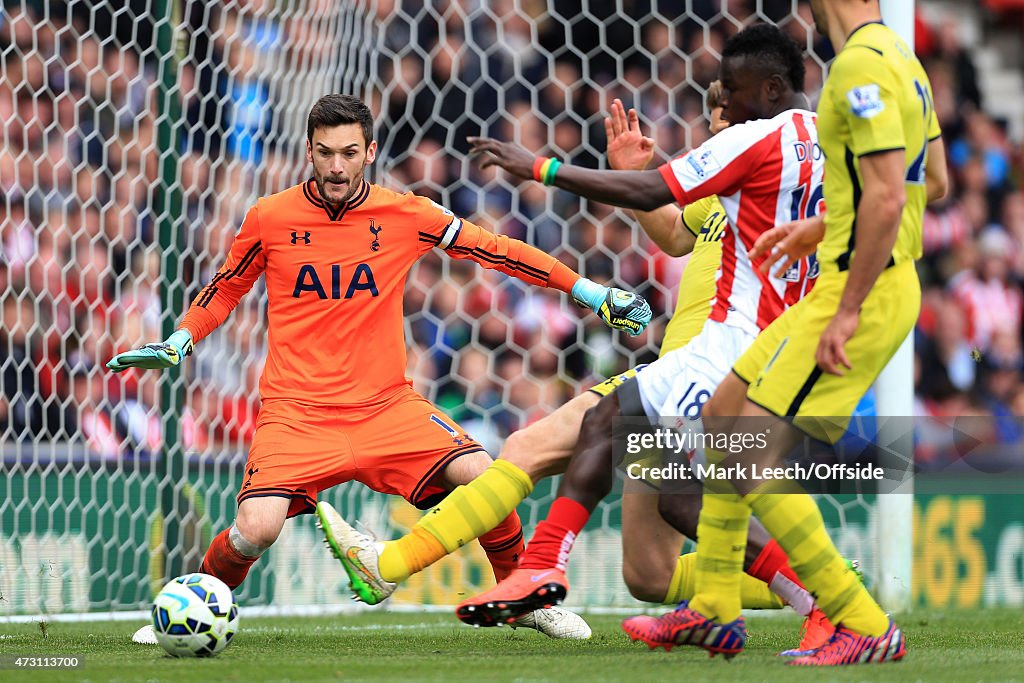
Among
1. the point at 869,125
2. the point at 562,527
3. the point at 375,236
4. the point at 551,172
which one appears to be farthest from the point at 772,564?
the point at 375,236

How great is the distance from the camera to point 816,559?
13.6ft

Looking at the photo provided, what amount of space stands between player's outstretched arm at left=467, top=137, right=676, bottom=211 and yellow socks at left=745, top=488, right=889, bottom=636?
942 millimetres

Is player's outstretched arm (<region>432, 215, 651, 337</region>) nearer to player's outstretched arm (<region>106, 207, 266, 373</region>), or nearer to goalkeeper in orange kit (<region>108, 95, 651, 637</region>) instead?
goalkeeper in orange kit (<region>108, 95, 651, 637</region>)

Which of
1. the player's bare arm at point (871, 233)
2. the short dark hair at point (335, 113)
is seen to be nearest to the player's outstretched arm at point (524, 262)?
the short dark hair at point (335, 113)

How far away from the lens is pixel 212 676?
395cm

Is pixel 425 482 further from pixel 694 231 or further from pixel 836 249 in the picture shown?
pixel 836 249

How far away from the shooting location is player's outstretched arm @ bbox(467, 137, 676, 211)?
14.0ft

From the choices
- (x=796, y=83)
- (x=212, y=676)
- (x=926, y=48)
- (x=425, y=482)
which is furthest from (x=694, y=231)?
(x=926, y=48)

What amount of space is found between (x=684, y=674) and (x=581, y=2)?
18.2 ft

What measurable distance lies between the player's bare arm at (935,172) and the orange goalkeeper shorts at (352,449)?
2041mm

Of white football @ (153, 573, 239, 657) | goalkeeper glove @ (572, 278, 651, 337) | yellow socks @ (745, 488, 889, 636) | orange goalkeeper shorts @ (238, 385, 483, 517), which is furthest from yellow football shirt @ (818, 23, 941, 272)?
white football @ (153, 573, 239, 657)

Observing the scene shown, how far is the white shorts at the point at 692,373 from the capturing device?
14.9 feet

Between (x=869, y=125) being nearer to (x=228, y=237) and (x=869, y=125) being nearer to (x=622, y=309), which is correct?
(x=622, y=309)

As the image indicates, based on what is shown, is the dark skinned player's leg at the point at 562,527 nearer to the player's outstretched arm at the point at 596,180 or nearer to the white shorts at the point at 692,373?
the white shorts at the point at 692,373
